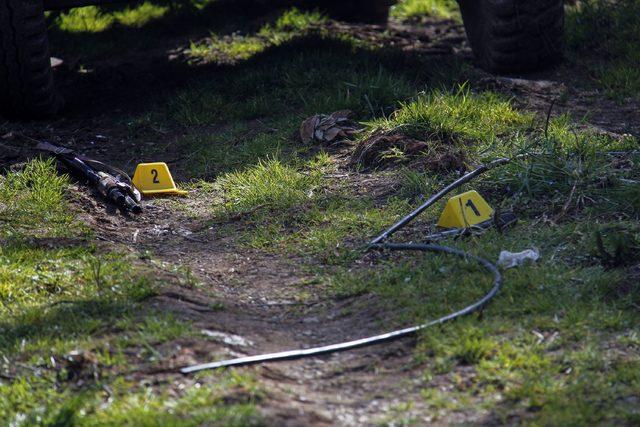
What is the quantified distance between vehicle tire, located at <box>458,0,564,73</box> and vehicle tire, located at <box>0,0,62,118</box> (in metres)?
2.98

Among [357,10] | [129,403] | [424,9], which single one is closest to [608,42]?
[424,9]

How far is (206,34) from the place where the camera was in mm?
8180

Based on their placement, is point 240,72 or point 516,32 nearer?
point 516,32

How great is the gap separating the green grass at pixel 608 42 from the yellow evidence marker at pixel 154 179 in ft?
9.83

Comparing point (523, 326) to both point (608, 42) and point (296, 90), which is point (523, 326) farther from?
point (608, 42)

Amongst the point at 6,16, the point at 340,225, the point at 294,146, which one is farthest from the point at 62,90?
the point at 340,225

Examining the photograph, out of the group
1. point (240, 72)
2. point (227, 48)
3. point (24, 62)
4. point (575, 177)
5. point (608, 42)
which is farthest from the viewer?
point (227, 48)

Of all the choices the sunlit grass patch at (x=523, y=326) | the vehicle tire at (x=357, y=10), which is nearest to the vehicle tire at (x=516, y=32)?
Answer: the vehicle tire at (x=357, y=10)

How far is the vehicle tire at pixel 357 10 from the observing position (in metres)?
8.30

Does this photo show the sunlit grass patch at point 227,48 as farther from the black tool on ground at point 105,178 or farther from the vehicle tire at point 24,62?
the black tool on ground at point 105,178

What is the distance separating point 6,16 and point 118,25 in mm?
2383

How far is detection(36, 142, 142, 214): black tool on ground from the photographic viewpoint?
5137mm

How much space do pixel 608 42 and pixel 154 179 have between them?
3.70 meters

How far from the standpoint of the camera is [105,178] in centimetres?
525
